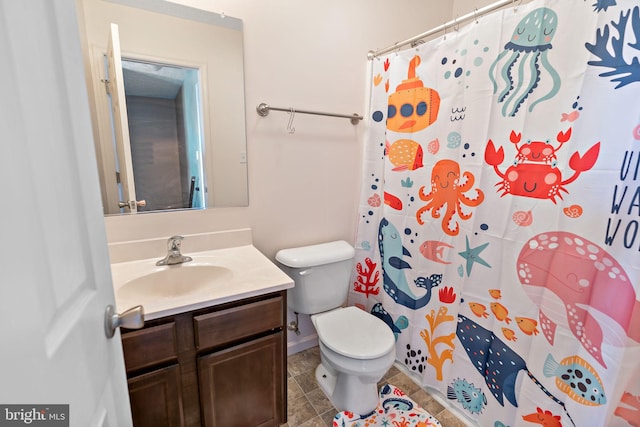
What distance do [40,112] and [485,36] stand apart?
155cm

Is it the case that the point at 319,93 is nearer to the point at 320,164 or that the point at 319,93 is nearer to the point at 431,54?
the point at 320,164

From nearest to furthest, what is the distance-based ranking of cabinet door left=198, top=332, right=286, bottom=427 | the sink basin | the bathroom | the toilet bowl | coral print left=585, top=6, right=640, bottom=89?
1. coral print left=585, top=6, right=640, bottom=89
2. cabinet door left=198, top=332, right=286, bottom=427
3. the sink basin
4. the toilet bowl
5. the bathroom

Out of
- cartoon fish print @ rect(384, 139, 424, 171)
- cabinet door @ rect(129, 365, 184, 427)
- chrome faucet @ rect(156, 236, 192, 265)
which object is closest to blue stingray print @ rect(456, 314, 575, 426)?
cartoon fish print @ rect(384, 139, 424, 171)

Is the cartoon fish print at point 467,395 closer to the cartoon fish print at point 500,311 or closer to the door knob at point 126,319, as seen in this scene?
the cartoon fish print at point 500,311

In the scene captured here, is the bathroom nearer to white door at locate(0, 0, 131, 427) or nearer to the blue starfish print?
the blue starfish print

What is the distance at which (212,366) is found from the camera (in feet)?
3.78

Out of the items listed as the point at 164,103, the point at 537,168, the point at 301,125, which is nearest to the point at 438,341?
the point at 537,168

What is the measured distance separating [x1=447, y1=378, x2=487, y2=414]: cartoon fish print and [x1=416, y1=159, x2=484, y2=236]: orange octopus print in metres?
0.78

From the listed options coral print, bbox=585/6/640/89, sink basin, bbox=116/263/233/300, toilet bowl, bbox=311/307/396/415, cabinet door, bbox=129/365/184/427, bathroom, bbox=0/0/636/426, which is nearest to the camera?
coral print, bbox=585/6/640/89

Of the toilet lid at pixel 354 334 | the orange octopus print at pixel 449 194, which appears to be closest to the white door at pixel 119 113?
the toilet lid at pixel 354 334

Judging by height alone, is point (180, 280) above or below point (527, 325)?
above

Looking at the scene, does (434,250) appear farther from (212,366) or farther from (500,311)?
(212,366)

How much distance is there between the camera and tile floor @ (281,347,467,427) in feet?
5.00

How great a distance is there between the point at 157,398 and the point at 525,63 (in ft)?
6.23
